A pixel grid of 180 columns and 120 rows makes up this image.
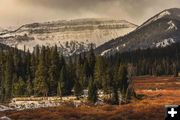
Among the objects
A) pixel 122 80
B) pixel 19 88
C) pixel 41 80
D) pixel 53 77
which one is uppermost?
pixel 53 77

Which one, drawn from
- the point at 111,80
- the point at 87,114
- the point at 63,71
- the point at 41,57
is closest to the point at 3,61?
the point at 41,57

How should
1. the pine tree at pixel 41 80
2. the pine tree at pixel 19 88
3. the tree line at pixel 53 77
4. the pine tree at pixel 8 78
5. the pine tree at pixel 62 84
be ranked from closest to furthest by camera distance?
the tree line at pixel 53 77 < the pine tree at pixel 62 84 < the pine tree at pixel 41 80 < the pine tree at pixel 19 88 < the pine tree at pixel 8 78

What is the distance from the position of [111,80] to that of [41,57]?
23.6m

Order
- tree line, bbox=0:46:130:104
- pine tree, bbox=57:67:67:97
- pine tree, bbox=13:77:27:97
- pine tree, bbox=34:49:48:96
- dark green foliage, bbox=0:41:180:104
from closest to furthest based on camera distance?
tree line, bbox=0:46:130:104 < dark green foliage, bbox=0:41:180:104 < pine tree, bbox=57:67:67:97 < pine tree, bbox=34:49:48:96 < pine tree, bbox=13:77:27:97

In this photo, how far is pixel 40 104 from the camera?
3676 inches

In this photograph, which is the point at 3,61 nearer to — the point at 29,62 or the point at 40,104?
the point at 29,62

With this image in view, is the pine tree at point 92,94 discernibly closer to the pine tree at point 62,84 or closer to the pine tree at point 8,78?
the pine tree at point 62,84

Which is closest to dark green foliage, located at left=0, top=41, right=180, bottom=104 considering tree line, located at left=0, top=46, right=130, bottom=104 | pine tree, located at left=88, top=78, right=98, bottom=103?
tree line, located at left=0, top=46, right=130, bottom=104

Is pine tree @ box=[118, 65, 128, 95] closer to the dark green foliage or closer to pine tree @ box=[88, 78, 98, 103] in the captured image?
the dark green foliage

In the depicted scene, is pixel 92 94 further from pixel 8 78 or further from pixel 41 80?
pixel 8 78

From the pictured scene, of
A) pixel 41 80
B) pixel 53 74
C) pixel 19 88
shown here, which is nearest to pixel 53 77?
pixel 53 74

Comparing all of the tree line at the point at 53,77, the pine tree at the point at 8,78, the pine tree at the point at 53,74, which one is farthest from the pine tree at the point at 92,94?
the pine tree at the point at 8,78

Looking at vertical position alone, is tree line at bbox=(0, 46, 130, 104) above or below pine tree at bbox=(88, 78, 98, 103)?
above

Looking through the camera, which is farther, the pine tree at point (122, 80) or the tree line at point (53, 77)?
the tree line at point (53, 77)
